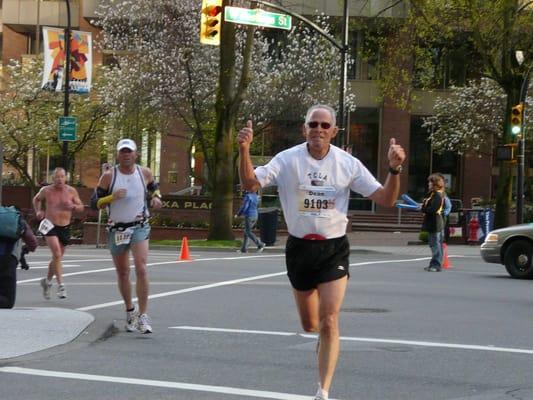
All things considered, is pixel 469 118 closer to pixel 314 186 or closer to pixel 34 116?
pixel 34 116

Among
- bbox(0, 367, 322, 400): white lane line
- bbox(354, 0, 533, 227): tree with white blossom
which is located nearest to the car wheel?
bbox(0, 367, 322, 400): white lane line

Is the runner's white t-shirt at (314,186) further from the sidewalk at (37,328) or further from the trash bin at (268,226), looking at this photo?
the trash bin at (268,226)

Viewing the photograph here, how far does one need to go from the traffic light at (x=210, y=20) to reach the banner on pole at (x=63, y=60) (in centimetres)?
1355

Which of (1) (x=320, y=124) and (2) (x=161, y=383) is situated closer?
(1) (x=320, y=124)

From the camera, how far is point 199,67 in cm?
3966

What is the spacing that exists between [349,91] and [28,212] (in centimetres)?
1568

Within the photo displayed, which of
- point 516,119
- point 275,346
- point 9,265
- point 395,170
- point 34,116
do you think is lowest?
point 275,346

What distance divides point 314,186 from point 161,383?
2.01 metres

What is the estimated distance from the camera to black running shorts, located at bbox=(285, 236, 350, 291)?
6.73 m

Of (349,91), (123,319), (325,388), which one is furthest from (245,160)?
(349,91)

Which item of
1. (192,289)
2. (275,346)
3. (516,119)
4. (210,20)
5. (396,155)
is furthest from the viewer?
(516,119)

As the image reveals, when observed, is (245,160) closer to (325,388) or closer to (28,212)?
(325,388)

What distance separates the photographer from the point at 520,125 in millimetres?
28016

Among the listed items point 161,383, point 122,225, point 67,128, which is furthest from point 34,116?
point 161,383
